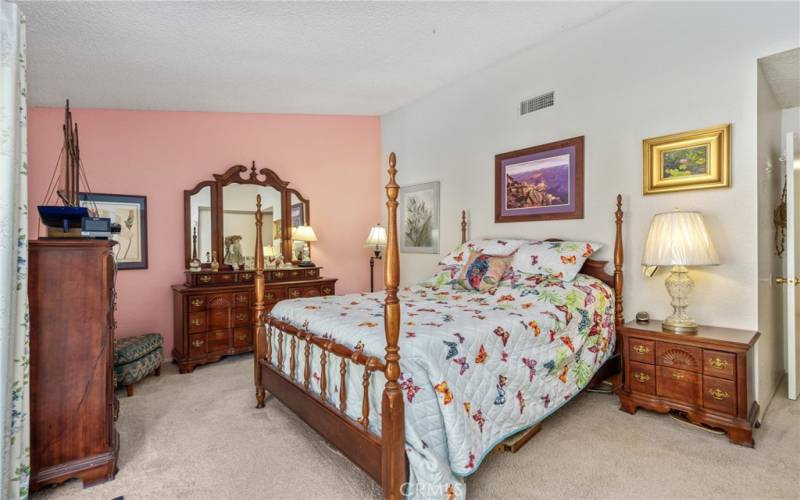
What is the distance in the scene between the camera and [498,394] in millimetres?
2045

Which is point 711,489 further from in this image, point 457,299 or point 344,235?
point 344,235

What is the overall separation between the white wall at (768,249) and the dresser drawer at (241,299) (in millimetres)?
4119

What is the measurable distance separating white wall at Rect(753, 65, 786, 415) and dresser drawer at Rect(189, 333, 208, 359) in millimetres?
4327

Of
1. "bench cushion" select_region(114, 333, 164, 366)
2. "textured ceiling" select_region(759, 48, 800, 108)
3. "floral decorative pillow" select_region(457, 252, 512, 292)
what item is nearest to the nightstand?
"floral decorative pillow" select_region(457, 252, 512, 292)

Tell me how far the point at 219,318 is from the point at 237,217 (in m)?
1.12

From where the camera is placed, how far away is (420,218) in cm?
489

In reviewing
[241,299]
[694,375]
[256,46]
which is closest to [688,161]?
[694,375]

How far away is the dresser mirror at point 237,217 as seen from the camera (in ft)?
14.1

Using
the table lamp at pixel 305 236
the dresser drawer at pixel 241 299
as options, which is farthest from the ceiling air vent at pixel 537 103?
the dresser drawer at pixel 241 299

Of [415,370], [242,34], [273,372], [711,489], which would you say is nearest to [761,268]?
[711,489]

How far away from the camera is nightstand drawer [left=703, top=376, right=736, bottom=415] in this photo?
2322mm

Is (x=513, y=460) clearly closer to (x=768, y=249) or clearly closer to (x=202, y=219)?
(x=768, y=249)

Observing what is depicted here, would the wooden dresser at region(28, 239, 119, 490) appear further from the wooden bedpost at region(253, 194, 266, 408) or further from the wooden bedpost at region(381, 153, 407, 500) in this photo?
the wooden bedpost at region(381, 153, 407, 500)

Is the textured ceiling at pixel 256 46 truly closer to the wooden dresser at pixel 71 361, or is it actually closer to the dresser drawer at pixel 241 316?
the wooden dresser at pixel 71 361
